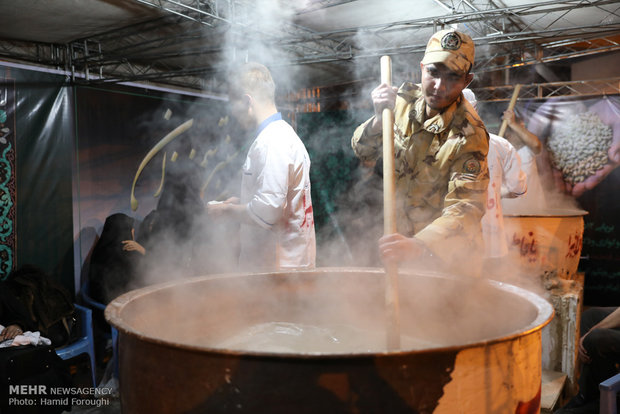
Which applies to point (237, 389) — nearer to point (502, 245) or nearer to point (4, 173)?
point (502, 245)

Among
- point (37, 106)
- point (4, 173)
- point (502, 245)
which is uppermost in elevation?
point (37, 106)

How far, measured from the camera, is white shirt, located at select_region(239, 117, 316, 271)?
2.68 metres

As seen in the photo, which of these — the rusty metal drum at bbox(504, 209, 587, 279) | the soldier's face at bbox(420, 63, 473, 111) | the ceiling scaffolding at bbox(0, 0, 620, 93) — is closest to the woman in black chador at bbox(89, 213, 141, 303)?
the ceiling scaffolding at bbox(0, 0, 620, 93)

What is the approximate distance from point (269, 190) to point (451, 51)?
119cm

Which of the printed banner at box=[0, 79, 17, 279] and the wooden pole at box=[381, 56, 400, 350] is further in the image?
the printed banner at box=[0, 79, 17, 279]

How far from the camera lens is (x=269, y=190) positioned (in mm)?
2658

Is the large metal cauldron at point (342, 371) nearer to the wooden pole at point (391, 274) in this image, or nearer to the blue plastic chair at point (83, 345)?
the wooden pole at point (391, 274)

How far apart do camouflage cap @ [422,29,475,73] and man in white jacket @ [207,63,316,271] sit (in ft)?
3.41

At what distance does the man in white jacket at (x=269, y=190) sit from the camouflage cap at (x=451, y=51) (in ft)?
3.41

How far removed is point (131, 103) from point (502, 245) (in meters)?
4.36

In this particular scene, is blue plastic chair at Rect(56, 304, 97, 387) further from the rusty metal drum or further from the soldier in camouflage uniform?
the rusty metal drum

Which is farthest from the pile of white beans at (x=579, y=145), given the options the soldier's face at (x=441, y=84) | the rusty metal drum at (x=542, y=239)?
the soldier's face at (x=441, y=84)

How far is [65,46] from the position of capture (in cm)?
528

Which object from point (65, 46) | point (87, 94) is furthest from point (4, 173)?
point (65, 46)
